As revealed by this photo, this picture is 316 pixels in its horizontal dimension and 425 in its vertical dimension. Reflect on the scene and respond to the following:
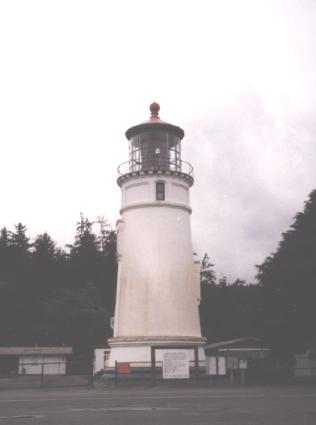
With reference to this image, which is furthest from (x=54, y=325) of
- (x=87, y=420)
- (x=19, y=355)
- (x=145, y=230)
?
(x=87, y=420)

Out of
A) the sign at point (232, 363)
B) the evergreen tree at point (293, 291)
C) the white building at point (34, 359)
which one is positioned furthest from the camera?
the white building at point (34, 359)

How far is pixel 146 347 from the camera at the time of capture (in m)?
31.5

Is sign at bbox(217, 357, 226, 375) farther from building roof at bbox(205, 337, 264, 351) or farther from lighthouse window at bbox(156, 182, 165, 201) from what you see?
lighthouse window at bbox(156, 182, 165, 201)

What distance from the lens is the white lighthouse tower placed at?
32.0 m

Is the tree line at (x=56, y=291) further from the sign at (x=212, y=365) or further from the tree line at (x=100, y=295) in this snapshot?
the sign at (x=212, y=365)

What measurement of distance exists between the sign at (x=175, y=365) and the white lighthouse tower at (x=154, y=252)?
139 cm

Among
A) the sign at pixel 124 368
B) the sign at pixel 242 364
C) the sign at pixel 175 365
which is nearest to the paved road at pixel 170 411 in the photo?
the sign at pixel 175 365

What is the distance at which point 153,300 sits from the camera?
32219 millimetres

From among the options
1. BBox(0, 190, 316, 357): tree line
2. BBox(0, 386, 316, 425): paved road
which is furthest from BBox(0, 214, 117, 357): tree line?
BBox(0, 386, 316, 425): paved road

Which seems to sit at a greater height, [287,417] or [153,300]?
[153,300]

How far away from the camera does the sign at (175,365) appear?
2938 centimetres

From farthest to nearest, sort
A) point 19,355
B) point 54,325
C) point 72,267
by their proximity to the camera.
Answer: point 72,267 < point 54,325 < point 19,355

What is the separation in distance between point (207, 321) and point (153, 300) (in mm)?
34884

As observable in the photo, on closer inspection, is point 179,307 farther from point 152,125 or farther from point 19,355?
point 19,355
